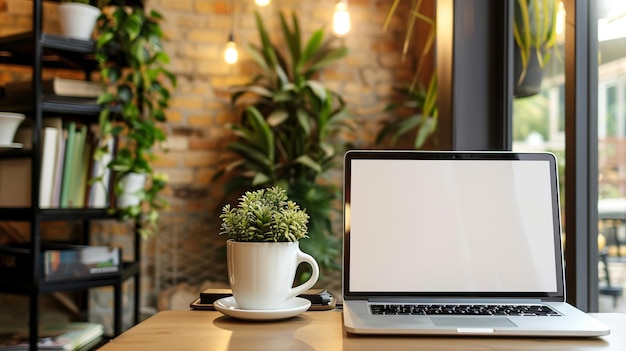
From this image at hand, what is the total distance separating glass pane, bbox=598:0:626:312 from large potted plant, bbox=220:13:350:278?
1.74 meters

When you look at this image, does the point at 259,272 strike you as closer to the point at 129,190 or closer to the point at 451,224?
the point at 451,224

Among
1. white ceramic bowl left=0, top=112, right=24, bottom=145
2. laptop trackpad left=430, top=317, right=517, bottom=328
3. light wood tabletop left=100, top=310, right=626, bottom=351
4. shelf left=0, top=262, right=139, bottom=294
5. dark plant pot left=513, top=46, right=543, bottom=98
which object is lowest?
shelf left=0, top=262, right=139, bottom=294

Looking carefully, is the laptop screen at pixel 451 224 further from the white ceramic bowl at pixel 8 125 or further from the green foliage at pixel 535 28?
the white ceramic bowl at pixel 8 125

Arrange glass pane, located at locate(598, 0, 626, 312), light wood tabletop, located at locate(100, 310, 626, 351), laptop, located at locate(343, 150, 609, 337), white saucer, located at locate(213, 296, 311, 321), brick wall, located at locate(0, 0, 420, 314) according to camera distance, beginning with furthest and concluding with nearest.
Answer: brick wall, located at locate(0, 0, 420, 314)
glass pane, located at locate(598, 0, 626, 312)
laptop, located at locate(343, 150, 609, 337)
white saucer, located at locate(213, 296, 311, 321)
light wood tabletop, located at locate(100, 310, 626, 351)

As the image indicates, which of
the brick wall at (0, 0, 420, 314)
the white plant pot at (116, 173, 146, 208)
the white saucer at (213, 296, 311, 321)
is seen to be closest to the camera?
the white saucer at (213, 296, 311, 321)

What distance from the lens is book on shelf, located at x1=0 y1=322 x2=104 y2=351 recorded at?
264 cm

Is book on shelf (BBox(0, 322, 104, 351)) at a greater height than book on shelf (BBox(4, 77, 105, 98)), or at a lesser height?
lesser

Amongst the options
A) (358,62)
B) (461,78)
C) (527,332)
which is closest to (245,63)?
(358,62)

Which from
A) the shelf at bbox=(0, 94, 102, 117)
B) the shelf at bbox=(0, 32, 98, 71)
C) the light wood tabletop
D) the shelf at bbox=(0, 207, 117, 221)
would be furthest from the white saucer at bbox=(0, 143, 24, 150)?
the light wood tabletop

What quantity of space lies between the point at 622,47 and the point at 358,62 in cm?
226

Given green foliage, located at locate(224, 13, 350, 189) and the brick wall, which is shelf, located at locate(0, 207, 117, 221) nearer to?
the brick wall

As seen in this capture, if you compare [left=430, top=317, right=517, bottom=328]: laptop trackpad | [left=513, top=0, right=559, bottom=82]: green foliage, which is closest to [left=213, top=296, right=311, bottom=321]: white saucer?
[left=430, top=317, right=517, bottom=328]: laptop trackpad

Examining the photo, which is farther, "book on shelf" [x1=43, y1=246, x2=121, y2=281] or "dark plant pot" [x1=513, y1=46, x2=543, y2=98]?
"book on shelf" [x1=43, y1=246, x2=121, y2=281]

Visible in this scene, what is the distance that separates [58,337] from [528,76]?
6.88 ft
